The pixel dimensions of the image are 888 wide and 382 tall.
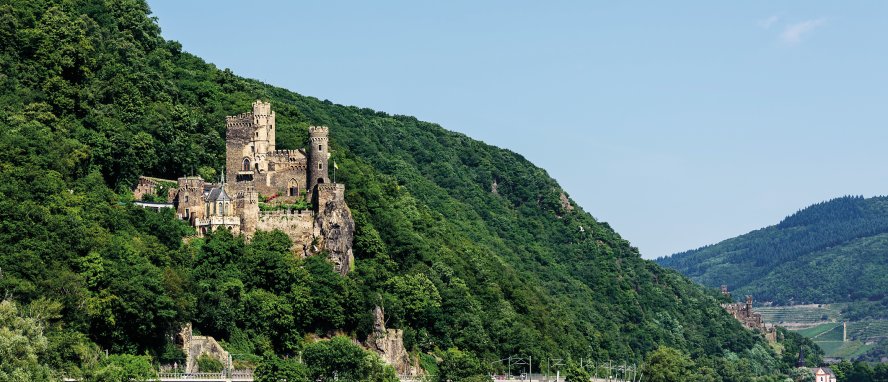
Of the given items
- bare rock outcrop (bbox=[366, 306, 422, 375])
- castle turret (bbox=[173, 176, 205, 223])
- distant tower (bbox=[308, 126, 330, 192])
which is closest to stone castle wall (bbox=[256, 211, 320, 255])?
distant tower (bbox=[308, 126, 330, 192])

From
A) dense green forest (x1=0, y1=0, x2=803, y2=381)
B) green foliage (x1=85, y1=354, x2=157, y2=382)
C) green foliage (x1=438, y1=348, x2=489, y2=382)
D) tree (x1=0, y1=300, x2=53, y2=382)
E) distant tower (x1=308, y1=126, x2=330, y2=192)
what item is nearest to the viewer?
tree (x1=0, y1=300, x2=53, y2=382)

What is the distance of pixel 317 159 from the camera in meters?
124

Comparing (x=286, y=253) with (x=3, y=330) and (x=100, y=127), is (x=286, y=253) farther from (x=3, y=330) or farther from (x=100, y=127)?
(x=3, y=330)

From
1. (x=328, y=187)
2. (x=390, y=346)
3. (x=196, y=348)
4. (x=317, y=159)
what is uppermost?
(x=317, y=159)

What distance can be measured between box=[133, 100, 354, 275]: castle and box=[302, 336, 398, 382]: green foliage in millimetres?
10590

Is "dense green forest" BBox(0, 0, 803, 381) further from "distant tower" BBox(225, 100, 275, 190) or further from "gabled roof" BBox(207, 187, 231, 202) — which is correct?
"distant tower" BBox(225, 100, 275, 190)

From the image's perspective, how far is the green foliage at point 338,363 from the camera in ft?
365

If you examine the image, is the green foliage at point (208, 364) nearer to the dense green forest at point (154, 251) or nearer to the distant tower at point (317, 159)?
the dense green forest at point (154, 251)

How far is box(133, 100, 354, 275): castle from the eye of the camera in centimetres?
11906

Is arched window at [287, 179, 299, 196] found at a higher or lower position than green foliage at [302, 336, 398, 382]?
higher

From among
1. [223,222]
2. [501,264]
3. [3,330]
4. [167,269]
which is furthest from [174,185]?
[501,264]

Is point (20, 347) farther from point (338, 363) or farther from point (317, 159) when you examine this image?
point (317, 159)

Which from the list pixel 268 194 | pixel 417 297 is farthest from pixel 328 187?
pixel 417 297

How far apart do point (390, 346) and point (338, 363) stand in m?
13.0
